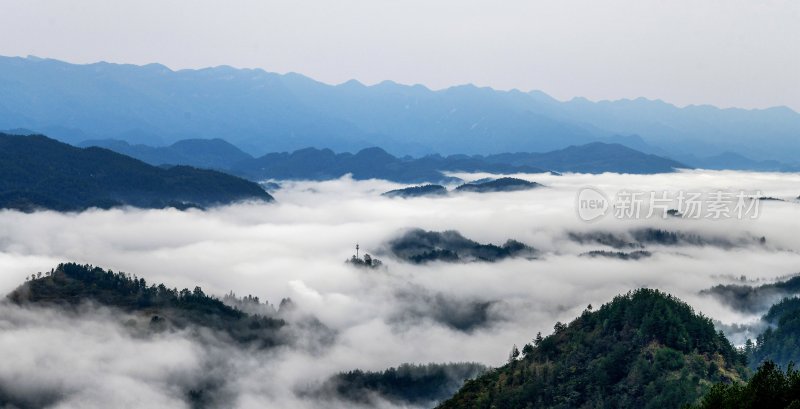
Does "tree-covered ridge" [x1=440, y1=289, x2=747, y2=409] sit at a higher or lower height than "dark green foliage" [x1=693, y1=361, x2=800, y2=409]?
lower

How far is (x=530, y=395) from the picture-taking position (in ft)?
586

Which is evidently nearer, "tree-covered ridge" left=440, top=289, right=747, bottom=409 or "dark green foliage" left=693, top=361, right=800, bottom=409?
"dark green foliage" left=693, top=361, right=800, bottom=409

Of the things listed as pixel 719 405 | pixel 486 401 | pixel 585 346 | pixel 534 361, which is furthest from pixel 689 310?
pixel 719 405

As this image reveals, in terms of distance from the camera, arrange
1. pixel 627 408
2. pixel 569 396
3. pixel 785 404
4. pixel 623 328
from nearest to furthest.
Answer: pixel 785 404, pixel 627 408, pixel 569 396, pixel 623 328

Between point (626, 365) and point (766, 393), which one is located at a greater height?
point (766, 393)

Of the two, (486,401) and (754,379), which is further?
(486,401)

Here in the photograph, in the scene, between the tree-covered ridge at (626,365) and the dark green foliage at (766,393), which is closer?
the dark green foliage at (766,393)

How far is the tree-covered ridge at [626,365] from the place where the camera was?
527 feet

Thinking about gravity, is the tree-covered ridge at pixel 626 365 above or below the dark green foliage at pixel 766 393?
below

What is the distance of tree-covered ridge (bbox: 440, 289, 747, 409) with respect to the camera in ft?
527

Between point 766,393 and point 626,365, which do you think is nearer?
point 766,393

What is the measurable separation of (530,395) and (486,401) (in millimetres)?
10590

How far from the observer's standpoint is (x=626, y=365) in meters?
175

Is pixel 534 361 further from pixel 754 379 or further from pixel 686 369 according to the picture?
pixel 754 379
